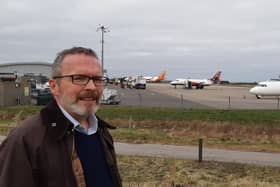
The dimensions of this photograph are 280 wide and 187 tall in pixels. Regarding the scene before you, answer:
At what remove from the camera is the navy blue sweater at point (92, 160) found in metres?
2.74

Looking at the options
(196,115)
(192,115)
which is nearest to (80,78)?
(192,115)

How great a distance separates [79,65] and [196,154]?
43.5ft

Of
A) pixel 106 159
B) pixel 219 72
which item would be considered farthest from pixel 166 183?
pixel 219 72

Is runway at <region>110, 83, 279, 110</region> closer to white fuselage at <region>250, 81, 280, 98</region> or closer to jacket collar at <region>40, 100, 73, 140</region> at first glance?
white fuselage at <region>250, 81, 280, 98</region>

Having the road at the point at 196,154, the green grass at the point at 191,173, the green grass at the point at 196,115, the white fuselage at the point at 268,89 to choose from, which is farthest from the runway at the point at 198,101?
the green grass at the point at 191,173

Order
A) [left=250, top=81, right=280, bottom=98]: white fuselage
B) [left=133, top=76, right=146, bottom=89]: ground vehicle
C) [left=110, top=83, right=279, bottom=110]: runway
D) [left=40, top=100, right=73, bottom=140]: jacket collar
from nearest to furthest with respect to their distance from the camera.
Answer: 1. [left=40, top=100, right=73, bottom=140]: jacket collar
2. [left=110, top=83, right=279, bottom=110]: runway
3. [left=250, top=81, right=280, bottom=98]: white fuselage
4. [left=133, top=76, right=146, bottom=89]: ground vehicle

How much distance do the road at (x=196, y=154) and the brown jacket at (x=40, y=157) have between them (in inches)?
473

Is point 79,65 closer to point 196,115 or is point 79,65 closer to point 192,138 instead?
point 192,138

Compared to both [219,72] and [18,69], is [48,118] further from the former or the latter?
[219,72]

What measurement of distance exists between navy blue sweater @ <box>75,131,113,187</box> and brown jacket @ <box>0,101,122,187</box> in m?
0.06

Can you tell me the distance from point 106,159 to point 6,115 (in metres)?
31.9

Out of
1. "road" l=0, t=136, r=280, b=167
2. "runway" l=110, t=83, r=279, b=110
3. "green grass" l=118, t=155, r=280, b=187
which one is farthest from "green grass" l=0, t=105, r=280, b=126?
"green grass" l=118, t=155, r=280, b=187

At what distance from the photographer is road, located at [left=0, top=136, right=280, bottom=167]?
14680 mm

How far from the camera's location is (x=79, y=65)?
282cm
